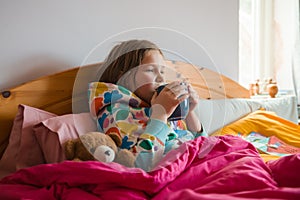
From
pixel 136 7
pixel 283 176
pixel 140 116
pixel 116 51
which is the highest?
pixel 136 7

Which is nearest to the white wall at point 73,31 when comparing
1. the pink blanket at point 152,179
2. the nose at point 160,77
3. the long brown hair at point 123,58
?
the long brown hair at point 123,58

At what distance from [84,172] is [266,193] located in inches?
15.6

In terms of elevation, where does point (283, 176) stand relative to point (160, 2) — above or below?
below

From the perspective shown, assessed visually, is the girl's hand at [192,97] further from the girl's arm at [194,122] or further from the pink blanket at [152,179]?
the pink blanket at [152,179]

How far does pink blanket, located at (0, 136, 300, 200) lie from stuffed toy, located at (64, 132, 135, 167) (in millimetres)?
81

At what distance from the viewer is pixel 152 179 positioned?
78 centimetres

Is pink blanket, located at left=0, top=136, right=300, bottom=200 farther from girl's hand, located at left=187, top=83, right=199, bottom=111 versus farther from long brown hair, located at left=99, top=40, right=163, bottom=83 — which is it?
long brown hair, located at left=99, top=40, right=163, bottom=83

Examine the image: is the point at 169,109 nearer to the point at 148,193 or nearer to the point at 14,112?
the point at 148,193

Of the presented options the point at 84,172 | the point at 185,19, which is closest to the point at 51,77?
the point at 84,172

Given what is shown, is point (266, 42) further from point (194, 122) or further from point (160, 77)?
point (160, 77)

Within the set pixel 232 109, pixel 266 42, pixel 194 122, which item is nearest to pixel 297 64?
pixel 266 42


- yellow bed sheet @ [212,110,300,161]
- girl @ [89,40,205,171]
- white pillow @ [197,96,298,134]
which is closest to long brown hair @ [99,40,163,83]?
girl @ [89,40,205,171]

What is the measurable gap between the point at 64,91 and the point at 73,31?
244 millimetres

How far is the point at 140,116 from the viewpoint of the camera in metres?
1.05
